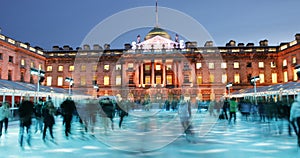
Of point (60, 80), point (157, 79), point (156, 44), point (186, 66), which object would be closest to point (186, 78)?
point (186, 66)

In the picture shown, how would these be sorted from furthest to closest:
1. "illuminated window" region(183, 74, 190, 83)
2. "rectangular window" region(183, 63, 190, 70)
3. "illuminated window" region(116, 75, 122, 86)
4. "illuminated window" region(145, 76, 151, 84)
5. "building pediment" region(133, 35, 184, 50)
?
"building pediment" region(133, 35, 184, 50)
"illuminated window" region(145, 76, 151, 84)
"illuminated window" region(116, 75, 122, 86)
"rectangular window" region(183, 63, 190, 70)
"illuminated window" region(183, 74, 190, 83)

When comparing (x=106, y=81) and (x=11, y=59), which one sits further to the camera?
(x=106, y=81)

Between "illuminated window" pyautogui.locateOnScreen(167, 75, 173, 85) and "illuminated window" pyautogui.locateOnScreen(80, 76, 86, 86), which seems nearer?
"illuminated window" pyautogui.locateOnScreen(80, 76, 86, 86)

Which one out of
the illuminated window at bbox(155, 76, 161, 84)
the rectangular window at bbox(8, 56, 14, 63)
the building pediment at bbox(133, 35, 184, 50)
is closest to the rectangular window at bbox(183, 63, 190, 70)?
the building pediment at bbox(133, 35, 184, 50)

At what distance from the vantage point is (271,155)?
22.3ft

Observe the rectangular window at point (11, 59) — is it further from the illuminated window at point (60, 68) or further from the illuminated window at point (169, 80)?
the illuminated window at point (169, 80)

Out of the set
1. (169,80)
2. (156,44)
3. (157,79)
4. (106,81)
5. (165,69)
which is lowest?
(106,81)

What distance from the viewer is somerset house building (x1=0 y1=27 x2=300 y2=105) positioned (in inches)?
2184

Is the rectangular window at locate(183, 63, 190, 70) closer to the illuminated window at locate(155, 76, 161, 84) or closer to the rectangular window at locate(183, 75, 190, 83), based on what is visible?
the rectangular window at locate(183, 75, 190, 83)

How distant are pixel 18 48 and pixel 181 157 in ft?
141

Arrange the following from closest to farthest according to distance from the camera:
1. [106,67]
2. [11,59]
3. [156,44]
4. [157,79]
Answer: [11,59] → [106,67] → [157,79] → [156,44]

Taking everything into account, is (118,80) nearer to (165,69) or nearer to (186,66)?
(165,69)

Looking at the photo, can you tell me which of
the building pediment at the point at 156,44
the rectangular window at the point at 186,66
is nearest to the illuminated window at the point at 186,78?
the rectangular window at the point at 186,66

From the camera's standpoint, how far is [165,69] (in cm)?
A: 5912
